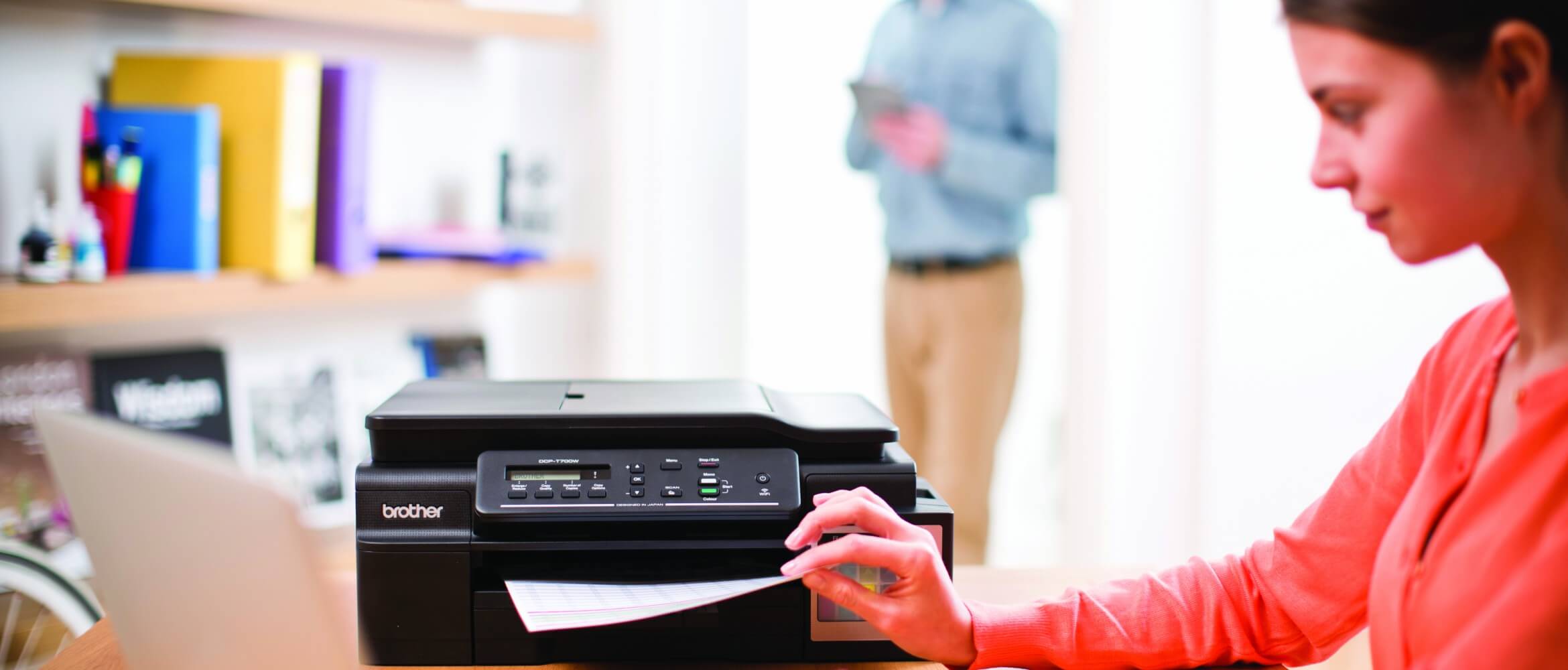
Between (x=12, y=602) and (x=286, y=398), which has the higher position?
(x=286, y=398)

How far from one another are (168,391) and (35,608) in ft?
1.26

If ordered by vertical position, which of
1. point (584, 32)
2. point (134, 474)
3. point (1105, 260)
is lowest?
point (134, 474)

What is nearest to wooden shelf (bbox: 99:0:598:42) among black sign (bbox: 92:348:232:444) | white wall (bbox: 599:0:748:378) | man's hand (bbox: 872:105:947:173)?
white wall (bbox: 599:0:748:378)

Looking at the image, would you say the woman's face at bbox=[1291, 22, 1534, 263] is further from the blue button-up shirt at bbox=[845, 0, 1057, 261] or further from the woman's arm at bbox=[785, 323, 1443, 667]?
the blue button-up shirt at bbox=[845, 0, 1057, 261]

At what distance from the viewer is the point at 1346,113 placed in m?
0.68

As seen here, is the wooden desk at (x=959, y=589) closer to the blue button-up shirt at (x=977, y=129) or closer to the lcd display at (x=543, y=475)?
the lcd display at (x=543, y=475)

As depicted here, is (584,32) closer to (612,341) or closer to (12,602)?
(612,341)

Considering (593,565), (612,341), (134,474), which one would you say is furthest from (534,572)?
(612,341)

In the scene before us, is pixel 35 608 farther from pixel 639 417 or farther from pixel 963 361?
pixel 963 361

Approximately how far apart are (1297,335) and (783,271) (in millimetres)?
1787

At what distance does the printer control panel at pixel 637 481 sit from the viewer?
90 cm

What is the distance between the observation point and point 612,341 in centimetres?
285

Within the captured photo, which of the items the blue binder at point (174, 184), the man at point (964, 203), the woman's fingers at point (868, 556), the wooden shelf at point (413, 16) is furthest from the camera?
the man at point (964, 203)

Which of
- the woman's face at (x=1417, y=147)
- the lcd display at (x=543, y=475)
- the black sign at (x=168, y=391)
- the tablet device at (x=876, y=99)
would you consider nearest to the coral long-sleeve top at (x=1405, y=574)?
the woman's face at (x=1417, y=147)
